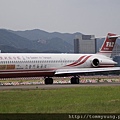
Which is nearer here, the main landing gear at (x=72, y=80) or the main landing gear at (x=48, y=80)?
the main landing gear at (x=72, y=80)

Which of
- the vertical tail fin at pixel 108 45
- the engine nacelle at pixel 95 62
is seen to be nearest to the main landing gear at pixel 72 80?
the engine nacelle at pixel 95 62

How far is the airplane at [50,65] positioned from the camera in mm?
46812

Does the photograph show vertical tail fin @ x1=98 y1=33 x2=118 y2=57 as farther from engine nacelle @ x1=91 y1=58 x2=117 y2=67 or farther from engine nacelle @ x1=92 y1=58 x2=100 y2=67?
engine nacelle @ x1=92 y1=58 x2=100 y2=67

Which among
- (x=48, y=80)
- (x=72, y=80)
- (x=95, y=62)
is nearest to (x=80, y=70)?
(x=72, y=80)

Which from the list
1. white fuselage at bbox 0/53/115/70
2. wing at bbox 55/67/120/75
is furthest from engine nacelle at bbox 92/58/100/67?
wing at bbox 55/67/120/75

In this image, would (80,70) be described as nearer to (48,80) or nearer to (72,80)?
(72,80)

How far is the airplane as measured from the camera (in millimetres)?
46812

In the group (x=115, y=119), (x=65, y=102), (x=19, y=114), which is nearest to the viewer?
(x=115, y=119)

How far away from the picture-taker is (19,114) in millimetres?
17609

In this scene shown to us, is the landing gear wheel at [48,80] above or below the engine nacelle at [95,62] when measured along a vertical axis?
below

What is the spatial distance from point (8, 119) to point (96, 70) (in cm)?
3576

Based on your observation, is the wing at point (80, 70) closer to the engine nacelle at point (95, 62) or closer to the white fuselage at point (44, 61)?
the white fuselage at point (44, 61)

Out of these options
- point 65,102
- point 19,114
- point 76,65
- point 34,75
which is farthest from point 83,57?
point 19,114

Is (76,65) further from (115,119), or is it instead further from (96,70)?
(115,119)
